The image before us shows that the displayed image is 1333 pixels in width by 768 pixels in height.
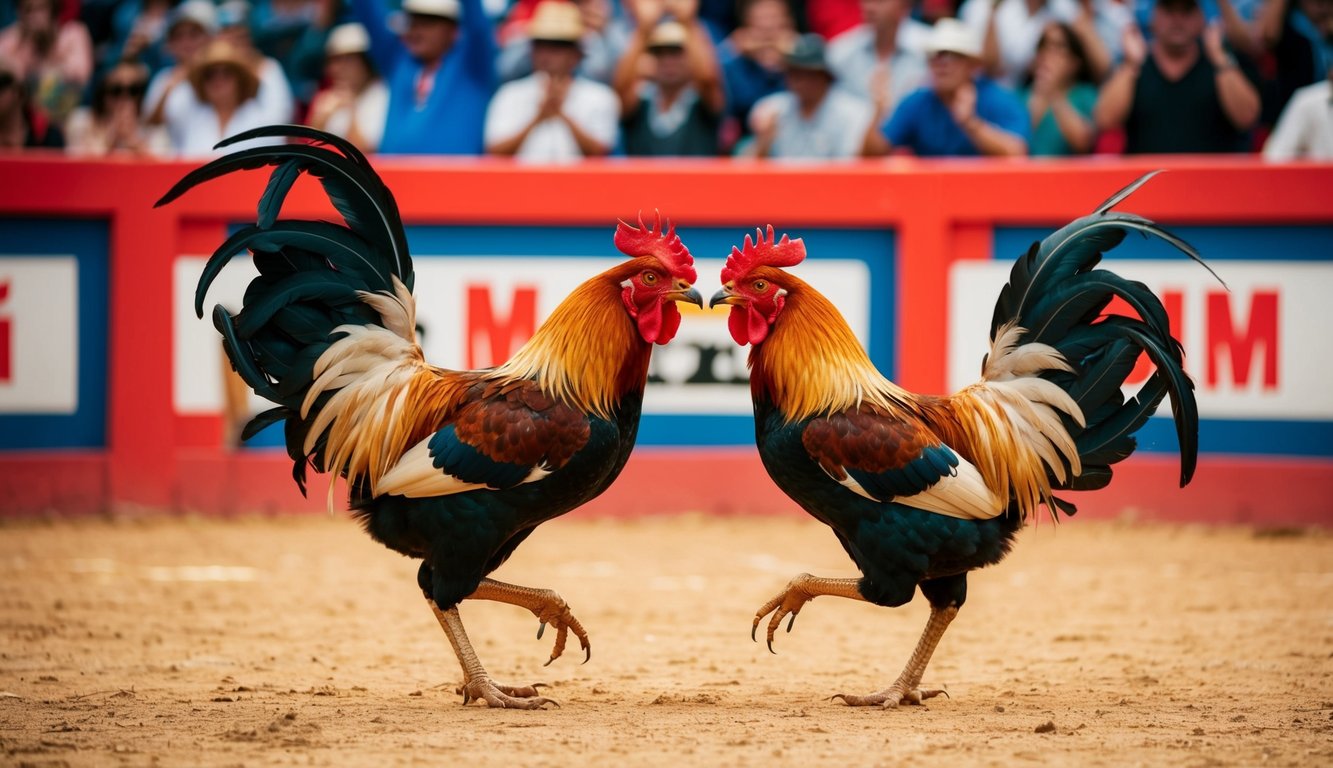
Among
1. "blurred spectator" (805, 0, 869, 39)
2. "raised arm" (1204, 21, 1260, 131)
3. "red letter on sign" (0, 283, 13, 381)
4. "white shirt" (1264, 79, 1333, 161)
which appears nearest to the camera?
"red letter on sign" (0, 283, 13, 381)

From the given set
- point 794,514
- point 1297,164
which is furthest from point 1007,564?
point 1297,164

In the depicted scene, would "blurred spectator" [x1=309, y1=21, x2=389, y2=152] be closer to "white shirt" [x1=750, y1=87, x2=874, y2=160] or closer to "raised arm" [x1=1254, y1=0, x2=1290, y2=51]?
"white shirt" [x1=750, y1=87, x2=874, y2=160]

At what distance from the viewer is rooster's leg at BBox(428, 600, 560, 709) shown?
5.54 metres

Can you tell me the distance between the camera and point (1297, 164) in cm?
962

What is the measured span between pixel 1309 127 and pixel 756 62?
13.0 ft

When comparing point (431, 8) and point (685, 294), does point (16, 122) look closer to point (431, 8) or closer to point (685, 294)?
point (431, 8)

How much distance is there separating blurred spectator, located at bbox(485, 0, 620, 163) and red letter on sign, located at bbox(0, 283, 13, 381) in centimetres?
334

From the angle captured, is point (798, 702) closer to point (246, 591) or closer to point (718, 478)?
point (246, 591)

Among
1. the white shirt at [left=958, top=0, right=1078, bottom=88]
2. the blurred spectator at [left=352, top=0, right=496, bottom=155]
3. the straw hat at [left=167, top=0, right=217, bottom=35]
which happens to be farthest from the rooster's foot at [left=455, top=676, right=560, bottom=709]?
the straw hat at [left=167, top=0, right=217, bottom=35]

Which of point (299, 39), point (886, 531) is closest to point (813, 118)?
point (299, 39)

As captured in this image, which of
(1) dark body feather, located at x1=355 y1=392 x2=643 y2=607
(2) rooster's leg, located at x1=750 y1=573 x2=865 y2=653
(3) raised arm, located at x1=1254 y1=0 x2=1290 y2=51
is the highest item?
(3) raised arm, located at x1=1254 y1=0 x2=1290 y2=51

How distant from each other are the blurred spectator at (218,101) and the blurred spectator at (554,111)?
6.18ft

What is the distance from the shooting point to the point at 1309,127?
400 inches

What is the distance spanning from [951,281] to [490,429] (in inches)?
204
